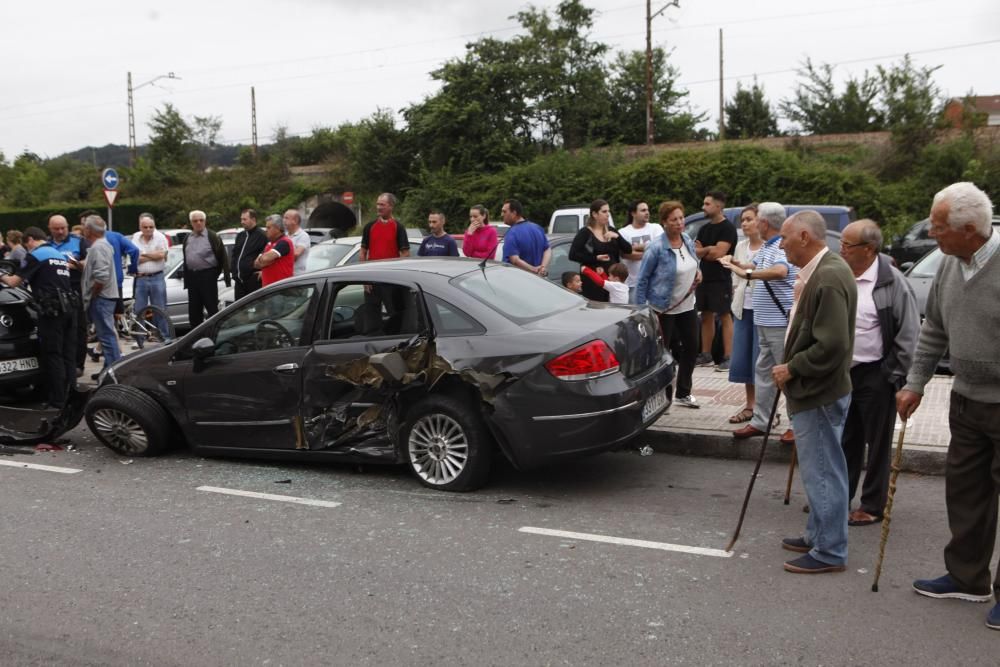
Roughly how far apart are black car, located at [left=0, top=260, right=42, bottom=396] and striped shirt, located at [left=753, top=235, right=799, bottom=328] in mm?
7221

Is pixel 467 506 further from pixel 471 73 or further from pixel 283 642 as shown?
pixel 471 73

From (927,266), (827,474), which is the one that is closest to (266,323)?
(827,474)

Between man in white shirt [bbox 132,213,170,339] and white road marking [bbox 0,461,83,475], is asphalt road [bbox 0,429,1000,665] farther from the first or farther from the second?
man in white shirt [bbox 132,213,170,339]

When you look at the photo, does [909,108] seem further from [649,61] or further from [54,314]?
[54,314]

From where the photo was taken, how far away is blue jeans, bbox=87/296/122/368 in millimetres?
10914

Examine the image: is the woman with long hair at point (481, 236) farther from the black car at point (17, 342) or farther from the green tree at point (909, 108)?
the green tree at point (909, 108)

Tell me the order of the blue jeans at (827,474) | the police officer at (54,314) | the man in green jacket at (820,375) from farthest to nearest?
1. the police officer at (54,314)
2. the blue jeans at (827,474)
3. the man in green jacket at (820,375)

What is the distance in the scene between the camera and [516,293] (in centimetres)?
671

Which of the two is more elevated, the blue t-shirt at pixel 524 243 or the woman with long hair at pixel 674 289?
the blue t-shirt at pixel 524 243

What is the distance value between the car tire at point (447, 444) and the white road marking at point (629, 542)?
0.74 m

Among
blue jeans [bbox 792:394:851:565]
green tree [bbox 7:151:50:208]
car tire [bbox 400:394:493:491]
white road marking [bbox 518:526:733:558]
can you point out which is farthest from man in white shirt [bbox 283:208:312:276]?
green tree [bbox 7:151:50:208]

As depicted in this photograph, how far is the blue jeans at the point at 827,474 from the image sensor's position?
4605mm

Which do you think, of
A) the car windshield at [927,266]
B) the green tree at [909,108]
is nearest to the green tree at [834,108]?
the green tree at [909,108]

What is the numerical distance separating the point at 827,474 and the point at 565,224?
55.8 feet
